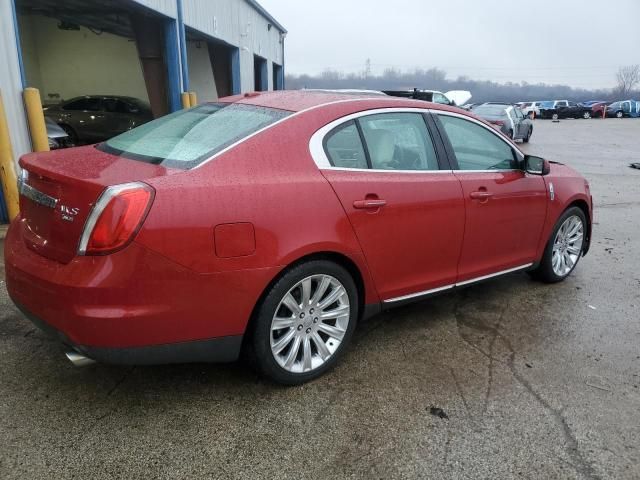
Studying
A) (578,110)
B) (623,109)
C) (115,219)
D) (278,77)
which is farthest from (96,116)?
(623,109)

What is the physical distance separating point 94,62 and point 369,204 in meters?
21.5

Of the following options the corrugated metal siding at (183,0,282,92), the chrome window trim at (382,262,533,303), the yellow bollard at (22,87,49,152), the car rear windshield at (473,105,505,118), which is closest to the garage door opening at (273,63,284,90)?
the corrugated metal siding at (183,0,282,92)

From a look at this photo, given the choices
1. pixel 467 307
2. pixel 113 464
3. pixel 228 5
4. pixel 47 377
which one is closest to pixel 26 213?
pixel 47 377

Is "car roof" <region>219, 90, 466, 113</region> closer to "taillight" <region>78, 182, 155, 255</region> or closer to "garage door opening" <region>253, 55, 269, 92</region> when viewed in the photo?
"taillight" <region>78, 182, 155, 255</region>

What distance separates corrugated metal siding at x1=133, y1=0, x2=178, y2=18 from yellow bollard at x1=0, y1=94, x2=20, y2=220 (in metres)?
4.79

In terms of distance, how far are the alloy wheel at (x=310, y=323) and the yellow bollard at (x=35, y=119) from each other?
4433 mm

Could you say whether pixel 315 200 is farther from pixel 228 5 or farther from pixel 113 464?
pixel 228 5

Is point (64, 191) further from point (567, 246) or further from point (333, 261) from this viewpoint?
point (567, 246)

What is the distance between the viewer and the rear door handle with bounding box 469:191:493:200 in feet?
11.8

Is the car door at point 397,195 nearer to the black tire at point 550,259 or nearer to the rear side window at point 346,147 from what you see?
the rear side window at point 346,147

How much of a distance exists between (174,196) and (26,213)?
1.06 m

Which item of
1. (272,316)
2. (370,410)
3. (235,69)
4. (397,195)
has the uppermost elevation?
(235,69)

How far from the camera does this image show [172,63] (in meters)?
11.2

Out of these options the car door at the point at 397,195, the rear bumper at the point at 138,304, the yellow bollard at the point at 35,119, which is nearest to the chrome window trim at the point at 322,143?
the car door at the point at 397,195
